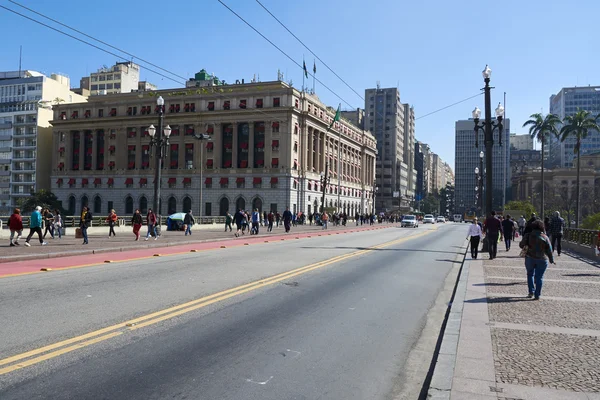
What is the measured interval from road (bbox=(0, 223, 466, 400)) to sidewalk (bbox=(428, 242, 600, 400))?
2.02ft

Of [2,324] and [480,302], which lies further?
[480,302]

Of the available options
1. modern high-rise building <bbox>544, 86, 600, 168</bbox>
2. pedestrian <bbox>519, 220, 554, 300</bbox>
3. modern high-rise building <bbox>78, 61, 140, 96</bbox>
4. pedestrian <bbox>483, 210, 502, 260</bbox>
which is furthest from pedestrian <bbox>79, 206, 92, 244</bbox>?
modern high-rise building <bbox>544, 86, 600, 168</bbox>

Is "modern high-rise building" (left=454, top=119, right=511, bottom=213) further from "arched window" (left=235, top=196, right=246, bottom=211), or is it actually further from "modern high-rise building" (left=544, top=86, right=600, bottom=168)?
"arched window" (left=235, top=196, right=246, bottom=211)

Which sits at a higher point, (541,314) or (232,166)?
(232,166)

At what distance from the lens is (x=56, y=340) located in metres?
6.31

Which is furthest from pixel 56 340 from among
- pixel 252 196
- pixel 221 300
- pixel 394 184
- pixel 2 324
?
pixel 394 184

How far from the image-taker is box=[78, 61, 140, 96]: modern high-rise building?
422 ft

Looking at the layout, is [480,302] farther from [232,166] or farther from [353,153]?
[353,153]

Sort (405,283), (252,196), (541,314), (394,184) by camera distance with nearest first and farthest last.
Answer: (541,314) < (405,283) < (252,196) < (394,184)

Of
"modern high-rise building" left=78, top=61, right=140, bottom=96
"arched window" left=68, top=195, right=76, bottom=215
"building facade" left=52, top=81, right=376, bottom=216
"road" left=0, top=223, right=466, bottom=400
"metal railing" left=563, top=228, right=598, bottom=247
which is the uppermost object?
"modern high-rise building" left=78, top=61, right=140, bottom=96

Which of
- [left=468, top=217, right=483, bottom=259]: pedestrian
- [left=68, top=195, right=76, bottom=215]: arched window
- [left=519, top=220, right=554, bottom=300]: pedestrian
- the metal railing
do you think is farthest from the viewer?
[left=68, top=195, right=76, bottom=215]: arched window

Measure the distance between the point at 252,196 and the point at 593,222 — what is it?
187ft

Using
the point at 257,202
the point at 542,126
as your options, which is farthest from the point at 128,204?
the point at 542,126

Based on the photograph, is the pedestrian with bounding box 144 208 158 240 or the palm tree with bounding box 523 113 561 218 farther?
the palm tree with bounding box 523 113 561 218
